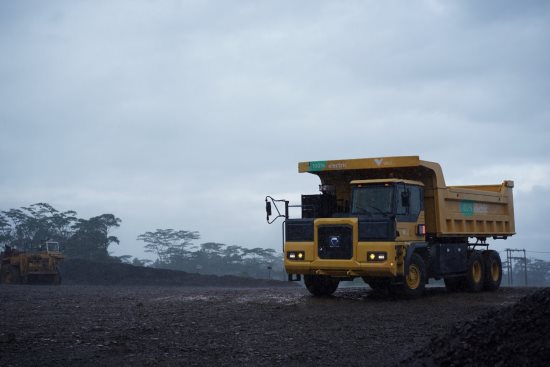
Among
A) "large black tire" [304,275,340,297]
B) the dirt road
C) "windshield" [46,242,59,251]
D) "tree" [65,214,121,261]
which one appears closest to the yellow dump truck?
"large black tire" [304,275,340,297]

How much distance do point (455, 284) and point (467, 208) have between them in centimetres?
238

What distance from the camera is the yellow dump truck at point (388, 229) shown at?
1423cm

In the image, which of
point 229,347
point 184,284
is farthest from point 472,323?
point 184,284

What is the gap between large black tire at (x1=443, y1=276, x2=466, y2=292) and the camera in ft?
58.2

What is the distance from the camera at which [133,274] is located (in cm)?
3831

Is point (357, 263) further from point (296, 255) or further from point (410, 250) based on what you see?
point (296, 255)

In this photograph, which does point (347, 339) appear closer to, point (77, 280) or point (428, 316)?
point (428, 316)

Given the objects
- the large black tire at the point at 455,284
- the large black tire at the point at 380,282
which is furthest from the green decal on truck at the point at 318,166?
the large black tire at the point at 455,284

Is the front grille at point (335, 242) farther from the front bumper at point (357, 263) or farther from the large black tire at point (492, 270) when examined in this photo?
the large black tire at point (492, 270)

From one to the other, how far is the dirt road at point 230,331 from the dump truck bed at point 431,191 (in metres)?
2.23

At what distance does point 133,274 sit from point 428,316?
96.1 ft

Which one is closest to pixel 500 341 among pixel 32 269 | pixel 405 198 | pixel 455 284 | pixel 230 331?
pixel 230 331

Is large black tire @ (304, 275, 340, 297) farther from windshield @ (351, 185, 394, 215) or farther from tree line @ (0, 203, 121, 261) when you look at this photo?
tree line @ (0, 203, 121, 261)

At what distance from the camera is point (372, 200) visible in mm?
14836
